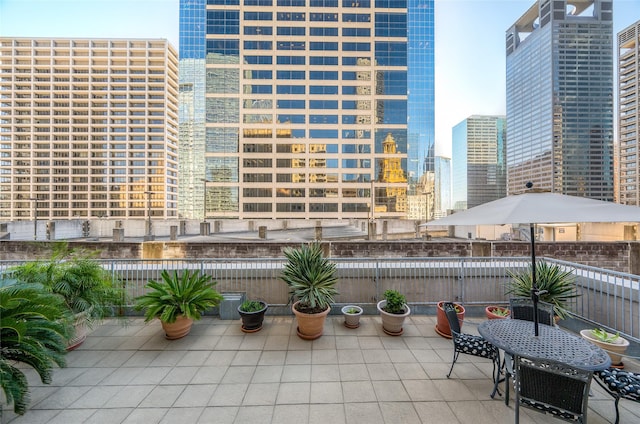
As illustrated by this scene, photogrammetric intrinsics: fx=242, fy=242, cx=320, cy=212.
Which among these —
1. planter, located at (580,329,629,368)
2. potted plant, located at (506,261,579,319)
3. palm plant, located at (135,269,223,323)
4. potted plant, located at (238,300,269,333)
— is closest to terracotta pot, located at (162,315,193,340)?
palm plant, located at (135,269,223,323)

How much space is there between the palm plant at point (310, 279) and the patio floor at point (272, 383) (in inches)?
28.4

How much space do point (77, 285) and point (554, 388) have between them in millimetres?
7257

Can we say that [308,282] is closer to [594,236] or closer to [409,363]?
[409,363]

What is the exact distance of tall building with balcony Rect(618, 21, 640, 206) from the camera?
62000mm

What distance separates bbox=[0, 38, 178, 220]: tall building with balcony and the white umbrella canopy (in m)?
87.3

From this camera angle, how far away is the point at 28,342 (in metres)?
3.03

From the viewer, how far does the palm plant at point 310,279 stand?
5020 mm

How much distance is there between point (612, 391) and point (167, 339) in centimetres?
693

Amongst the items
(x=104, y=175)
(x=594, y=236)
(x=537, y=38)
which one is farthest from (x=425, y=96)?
(x=104, y=175)

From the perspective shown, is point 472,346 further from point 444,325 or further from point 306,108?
point 306,108

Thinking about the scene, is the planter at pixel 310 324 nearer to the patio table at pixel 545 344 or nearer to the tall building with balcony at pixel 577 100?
the patio table at pixel 545 344

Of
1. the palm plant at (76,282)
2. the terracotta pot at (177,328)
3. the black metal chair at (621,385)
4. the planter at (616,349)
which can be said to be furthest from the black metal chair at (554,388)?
the palm plant at (76,282)

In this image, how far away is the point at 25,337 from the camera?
3033 mm

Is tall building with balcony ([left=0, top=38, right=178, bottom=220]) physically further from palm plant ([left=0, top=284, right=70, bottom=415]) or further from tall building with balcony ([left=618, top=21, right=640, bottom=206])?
tall building with balcony ([left=618, top=21, right=640, bottom=206])
